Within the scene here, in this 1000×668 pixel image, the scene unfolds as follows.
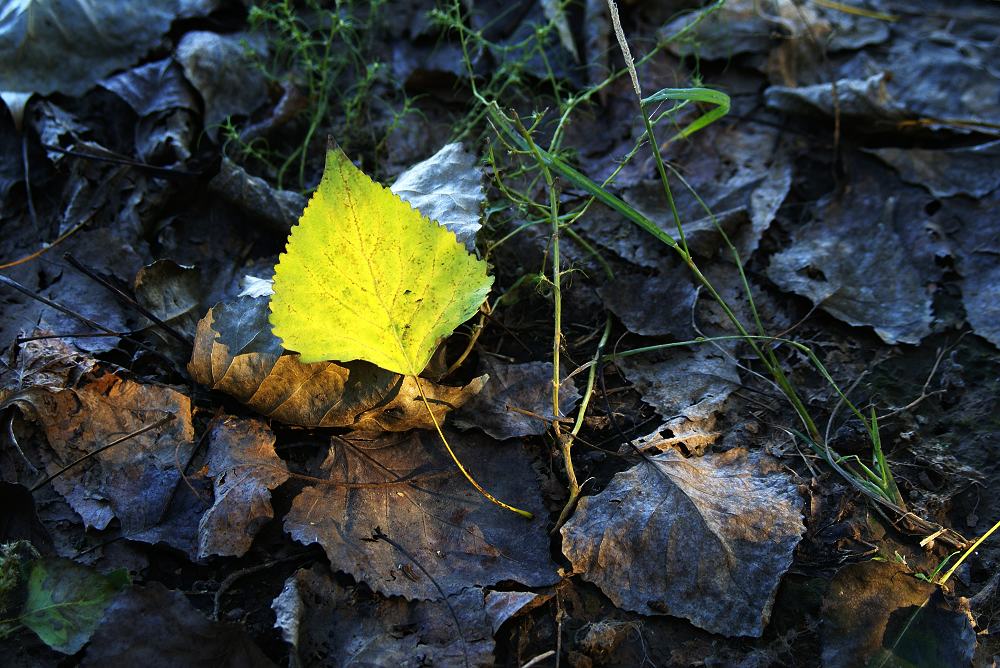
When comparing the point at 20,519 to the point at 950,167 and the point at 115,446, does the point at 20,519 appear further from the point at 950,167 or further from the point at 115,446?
the point at 950,167

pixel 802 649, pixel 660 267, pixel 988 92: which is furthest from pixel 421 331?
pixel 988 92

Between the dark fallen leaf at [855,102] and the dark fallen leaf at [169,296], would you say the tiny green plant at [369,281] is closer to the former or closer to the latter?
the dark fallen leaf at [169,296]

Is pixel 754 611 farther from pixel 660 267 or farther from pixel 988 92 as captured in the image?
pixel 988 92

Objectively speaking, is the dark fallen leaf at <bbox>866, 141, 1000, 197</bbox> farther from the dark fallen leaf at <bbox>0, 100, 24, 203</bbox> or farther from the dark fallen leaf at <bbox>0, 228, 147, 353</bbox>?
the dark fallen leaf at <bbox>0, 100, 24, 203</bbox>

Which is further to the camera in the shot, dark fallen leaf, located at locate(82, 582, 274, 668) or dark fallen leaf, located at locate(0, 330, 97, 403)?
dark fallen leaf, located at locate(0, 330, 97, 403)

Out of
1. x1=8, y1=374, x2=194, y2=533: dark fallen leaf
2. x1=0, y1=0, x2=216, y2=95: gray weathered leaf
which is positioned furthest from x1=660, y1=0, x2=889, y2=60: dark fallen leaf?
x1=8, y1=374, x2=194, y2=533: dark fallen leaf
